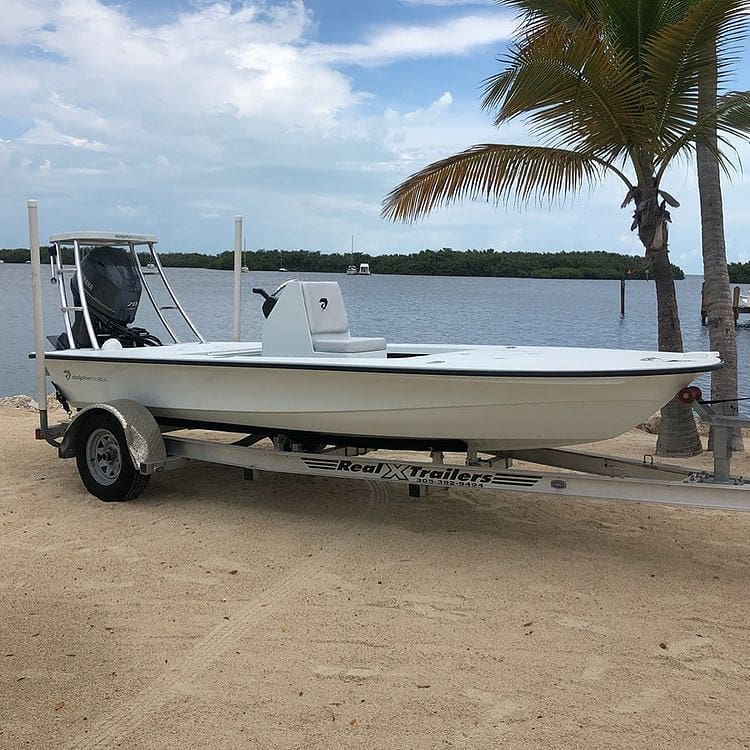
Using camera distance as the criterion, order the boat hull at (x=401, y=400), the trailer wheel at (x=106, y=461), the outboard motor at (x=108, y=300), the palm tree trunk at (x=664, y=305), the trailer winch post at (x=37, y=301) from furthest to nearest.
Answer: the palm tree trunk at (x=664, y=305) < the outboard motor at (x=108, y=300) < the trailer winch post at (x=37, y=301) < the trailer wheel at (x=106, y=461) < the boat hull at (x=401, y=400)

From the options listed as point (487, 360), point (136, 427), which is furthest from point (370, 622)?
point (136, 427)

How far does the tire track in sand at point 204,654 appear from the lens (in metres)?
3.38

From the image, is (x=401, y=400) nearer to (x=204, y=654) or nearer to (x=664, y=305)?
(x=204, y=654)

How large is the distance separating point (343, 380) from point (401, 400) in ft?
1.30

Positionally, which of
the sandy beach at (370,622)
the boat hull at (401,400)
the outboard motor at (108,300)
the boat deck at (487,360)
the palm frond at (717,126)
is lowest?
the sandy beach at (370,622)

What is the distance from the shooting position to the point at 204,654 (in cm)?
406

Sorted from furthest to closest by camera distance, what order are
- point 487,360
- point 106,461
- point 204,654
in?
point 106,461
point 487,360
point 204,654

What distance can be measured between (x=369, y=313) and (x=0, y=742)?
44.4 meters

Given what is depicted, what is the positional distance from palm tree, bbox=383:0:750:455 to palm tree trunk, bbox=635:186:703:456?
0.01 meters

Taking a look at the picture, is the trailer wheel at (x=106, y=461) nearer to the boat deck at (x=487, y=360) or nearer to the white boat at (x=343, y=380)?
the white boat at (x=343, y=380)

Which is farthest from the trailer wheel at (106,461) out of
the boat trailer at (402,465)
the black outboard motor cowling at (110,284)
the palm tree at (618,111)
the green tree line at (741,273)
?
the green tree line at (741,273)

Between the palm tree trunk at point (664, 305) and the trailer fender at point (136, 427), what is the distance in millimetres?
4879

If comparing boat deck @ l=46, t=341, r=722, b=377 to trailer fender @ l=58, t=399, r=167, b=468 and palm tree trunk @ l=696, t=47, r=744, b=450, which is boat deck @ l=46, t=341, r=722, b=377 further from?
palm tree trunk @ l=696, t=47, r=744, b=450

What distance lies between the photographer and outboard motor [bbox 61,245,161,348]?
24.6ft
